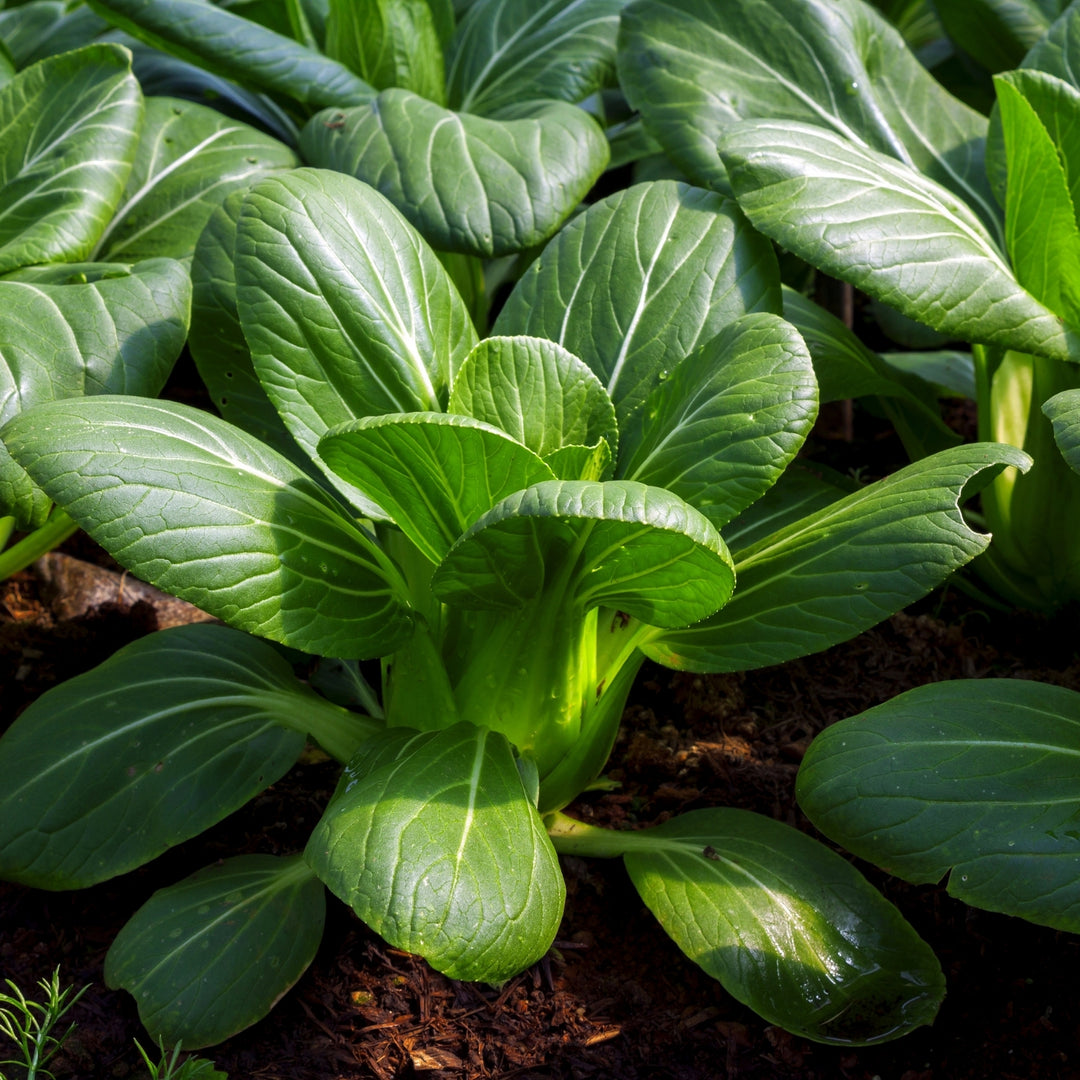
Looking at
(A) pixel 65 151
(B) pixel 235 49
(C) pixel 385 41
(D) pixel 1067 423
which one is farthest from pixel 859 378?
(A) pixel 65 151

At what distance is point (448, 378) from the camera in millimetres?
1863

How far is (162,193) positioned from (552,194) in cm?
89

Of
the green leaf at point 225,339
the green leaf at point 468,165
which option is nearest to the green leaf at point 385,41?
the green leaf at point 468,165

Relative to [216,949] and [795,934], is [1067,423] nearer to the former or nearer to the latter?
[795,934]

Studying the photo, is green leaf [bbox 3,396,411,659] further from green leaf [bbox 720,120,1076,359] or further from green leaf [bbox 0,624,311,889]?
green leaf [bbox 720,120,1076,359]

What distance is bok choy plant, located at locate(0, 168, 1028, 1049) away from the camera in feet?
4.61

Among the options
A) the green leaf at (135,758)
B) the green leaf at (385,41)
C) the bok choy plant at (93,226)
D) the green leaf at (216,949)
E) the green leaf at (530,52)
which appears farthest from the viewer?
the green leaf at (530,52)

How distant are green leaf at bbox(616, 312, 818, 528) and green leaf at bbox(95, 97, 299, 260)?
121cm

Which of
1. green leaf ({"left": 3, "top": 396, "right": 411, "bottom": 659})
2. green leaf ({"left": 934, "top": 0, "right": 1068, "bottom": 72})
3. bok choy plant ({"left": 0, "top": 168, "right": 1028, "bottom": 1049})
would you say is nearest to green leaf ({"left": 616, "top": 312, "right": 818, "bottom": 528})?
bok choy plant ({"left": 0, "top": 168, "right": 1028, "bottom": 1049})

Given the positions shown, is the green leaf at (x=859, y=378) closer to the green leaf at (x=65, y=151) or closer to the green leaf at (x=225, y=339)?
the green leaf at (x=225, y=339)

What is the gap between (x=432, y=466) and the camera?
1.50 metres

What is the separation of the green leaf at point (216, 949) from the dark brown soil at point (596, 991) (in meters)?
0.08

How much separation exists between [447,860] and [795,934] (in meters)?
0.55

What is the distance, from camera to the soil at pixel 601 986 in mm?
1527
